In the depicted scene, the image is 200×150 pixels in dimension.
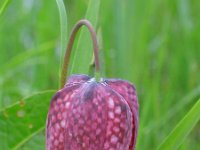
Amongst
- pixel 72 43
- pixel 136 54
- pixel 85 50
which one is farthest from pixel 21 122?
pixel 136 54

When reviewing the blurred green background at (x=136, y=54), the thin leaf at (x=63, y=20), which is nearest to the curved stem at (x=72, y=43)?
the thin leaf at (x=63, y=20)

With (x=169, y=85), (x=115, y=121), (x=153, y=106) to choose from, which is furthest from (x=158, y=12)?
(x=115, y=121)

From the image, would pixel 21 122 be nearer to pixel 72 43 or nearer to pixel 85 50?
pixel 85 50

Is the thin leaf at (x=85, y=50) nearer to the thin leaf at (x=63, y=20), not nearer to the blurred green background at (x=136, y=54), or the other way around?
the thin leaf at (x=63, y=20)

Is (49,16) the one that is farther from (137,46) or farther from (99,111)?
(99,111)

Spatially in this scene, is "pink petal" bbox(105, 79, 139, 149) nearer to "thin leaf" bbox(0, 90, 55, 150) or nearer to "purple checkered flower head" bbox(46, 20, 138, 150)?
"purple checkered flower head" bbox(46, 20, 138, 150)

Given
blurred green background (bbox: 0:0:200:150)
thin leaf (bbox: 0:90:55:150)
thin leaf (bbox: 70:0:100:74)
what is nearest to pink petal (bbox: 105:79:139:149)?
thin leaf (bbox: 70:0:100:74)
